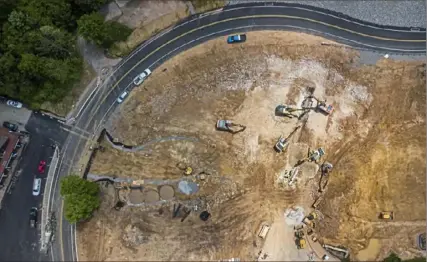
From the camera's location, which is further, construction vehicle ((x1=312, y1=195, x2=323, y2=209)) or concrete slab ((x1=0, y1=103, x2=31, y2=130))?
construction vehicle ((x1=312, y1=195, x2=323, y2=209))

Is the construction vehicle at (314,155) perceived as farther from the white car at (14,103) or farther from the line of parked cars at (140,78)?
the white car at (14,103)

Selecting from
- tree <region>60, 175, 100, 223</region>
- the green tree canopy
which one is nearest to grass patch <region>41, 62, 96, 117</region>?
tree <region>60, 175, 100, 223</region>

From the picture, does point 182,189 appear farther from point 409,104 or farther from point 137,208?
point 409,104

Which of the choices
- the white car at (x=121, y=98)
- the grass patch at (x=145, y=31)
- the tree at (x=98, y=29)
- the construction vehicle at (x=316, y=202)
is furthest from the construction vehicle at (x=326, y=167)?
the tree at (x=98, y=29)

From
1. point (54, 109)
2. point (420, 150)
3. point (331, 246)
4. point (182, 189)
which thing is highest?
point (420, 150)

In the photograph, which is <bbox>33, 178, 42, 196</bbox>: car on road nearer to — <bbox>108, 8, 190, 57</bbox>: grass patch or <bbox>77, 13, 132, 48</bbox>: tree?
<bbox>108, 8, 190, 57</bbox>: grass patch

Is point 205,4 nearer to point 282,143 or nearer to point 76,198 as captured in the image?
point 282,143

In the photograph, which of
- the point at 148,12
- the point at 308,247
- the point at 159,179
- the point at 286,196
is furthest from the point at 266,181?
the point at 148,12
